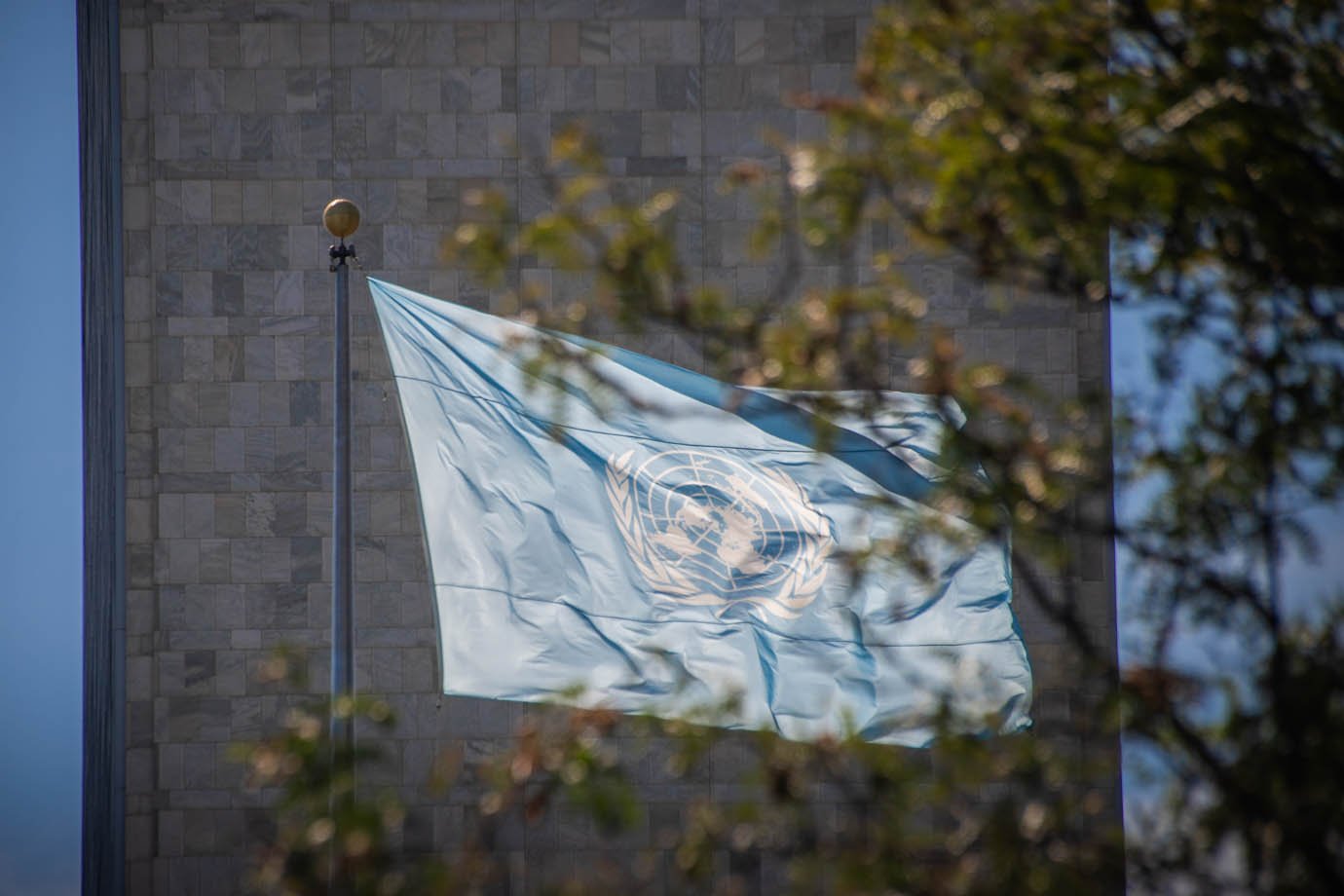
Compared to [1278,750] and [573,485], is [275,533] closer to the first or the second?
[573,485]

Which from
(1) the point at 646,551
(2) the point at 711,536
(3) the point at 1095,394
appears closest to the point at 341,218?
(1) the point at 646,551

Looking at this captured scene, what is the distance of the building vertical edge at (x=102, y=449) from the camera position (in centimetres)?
1568

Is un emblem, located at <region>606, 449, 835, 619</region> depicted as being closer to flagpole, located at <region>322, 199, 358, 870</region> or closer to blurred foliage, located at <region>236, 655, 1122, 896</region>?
flagpole, located at <region>322, 199, 358, 870</region>

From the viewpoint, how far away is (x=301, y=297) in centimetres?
1593

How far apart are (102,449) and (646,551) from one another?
860cm

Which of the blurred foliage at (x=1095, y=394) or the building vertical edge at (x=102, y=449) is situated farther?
the building vertical edge at (x=102, y=449)

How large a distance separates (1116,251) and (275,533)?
43.1 feet

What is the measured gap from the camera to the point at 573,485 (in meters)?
9.62

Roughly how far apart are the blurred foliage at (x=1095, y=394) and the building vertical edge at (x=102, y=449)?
13269 millimetres

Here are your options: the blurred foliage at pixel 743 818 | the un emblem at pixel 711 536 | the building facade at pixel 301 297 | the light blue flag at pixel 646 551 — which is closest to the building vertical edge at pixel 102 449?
the building facade at pixel 301 297

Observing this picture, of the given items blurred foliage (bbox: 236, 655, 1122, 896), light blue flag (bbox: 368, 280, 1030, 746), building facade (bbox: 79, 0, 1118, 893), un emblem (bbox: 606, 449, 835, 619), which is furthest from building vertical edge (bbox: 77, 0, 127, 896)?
blurred foliage (bbox: 236, 655, 1122, 896)

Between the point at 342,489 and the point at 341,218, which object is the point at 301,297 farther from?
the point at 342,489

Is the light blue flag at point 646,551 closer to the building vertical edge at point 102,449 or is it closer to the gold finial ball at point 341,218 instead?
the gold finial ball at point 341,218

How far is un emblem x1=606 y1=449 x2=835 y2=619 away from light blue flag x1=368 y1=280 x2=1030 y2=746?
0.01 meters
